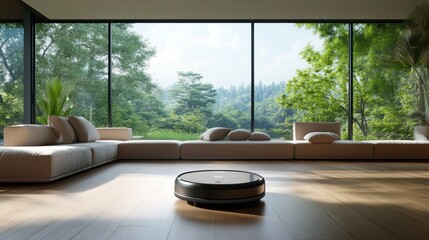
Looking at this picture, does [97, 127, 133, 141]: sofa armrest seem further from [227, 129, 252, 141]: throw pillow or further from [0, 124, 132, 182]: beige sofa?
[227, 129, 252, 141]: throw pillow

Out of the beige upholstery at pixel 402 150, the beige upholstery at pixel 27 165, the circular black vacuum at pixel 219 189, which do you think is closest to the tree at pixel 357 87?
the beige upholstery at pixel 402 150

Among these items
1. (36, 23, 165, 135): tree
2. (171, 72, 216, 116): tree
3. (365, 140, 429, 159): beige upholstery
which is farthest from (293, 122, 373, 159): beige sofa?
(36, 23, 165, 135): tree

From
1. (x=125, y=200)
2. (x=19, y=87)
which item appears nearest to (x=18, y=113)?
(x=19, y=87)

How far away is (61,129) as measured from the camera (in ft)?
15.5

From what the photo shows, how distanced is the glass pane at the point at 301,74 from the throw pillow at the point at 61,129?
4.93 metres

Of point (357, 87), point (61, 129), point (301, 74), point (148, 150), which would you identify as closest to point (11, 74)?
point (61, 129)

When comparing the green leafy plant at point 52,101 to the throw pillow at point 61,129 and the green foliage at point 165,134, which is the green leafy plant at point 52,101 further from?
the green foliage at point 165,134

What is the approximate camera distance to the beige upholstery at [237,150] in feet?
18.6

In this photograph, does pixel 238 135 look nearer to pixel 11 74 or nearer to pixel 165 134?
pixel 165 134

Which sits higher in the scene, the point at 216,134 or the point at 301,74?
the point at 301,74

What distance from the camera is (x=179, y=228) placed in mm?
1888

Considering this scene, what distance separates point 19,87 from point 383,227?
21.6 feet

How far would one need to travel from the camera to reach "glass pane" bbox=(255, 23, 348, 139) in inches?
351

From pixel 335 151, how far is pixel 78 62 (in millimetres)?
6109
